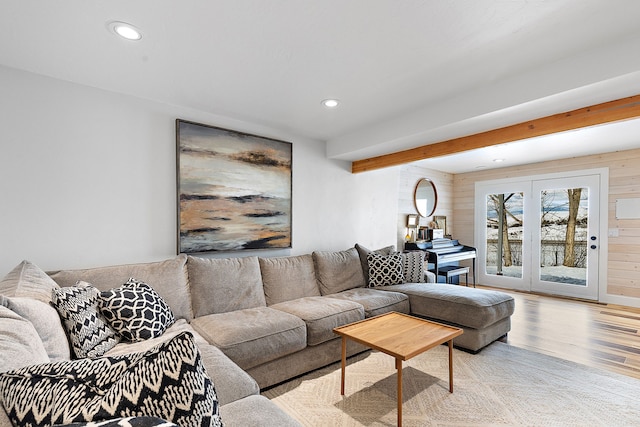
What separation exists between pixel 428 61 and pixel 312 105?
1.11 meters

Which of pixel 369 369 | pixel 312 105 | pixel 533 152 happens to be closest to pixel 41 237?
pixel 312 105

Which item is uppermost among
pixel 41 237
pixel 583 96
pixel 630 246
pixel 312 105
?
pixel 312 105

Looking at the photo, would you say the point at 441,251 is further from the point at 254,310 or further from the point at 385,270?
the point at 254,310

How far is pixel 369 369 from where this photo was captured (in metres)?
2.56

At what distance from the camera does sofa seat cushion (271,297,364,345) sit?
246 cm

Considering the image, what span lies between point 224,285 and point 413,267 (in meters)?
2.33

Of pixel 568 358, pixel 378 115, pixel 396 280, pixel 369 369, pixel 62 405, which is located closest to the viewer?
pixel 62 405

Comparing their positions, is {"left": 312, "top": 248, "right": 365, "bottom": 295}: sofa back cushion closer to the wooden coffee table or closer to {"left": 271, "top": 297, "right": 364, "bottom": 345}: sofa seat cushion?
{"left": 271, "top": 297, "right": 364, "bottom": 345}: sofa seat cushion

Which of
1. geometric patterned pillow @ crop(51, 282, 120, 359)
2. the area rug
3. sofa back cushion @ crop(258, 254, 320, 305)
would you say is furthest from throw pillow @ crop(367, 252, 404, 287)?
geometric patterned pillow @ crop(51, 282, 120, 359)

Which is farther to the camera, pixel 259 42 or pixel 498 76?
pixel 498 76

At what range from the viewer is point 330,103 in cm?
273

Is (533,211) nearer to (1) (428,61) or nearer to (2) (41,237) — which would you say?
(1) (428,61)

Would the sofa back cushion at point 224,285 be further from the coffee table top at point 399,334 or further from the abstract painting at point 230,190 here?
the coffee table top at point 399,334

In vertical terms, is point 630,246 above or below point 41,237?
below
